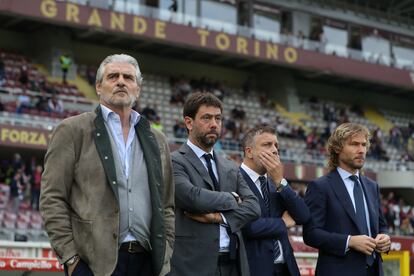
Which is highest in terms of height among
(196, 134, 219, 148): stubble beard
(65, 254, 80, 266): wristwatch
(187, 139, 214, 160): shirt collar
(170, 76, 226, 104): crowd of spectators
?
(170, 76, 226, 104): crowd of spectators

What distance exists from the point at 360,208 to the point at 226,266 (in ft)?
4.42

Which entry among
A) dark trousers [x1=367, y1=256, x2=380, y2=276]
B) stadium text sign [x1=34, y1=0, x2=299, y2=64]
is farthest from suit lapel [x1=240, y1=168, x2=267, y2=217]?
stadium text sign [x1=34, y1=0, x2=299, y2=64]

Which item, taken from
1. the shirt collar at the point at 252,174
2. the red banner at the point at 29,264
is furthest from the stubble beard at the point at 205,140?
the red banner at the point at 29,264

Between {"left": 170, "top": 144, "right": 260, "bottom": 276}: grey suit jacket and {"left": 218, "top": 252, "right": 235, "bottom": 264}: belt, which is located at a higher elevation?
{"left": 170, "top": 144, "right": 260, "bottom": 276}: grey suit jacket

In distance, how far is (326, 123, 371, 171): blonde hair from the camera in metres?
6.32

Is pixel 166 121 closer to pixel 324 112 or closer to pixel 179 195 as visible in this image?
pixel 324 112

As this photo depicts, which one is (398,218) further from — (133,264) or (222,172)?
(133,264)

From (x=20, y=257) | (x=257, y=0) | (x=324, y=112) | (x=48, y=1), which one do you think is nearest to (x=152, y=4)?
(x=48, y=1)

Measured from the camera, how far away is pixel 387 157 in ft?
115

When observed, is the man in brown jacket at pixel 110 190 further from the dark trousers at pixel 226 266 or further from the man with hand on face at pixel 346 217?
the man with hand on face at pixel 346 217

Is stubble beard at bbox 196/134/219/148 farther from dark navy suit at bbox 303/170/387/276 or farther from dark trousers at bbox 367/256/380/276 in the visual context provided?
dark trousers at bbox 367/256/380/276

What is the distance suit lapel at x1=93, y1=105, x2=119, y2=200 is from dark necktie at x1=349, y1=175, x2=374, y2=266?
8.03ft

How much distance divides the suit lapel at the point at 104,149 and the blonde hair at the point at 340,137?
7.58 ft

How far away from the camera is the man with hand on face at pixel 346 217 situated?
20.1ft
